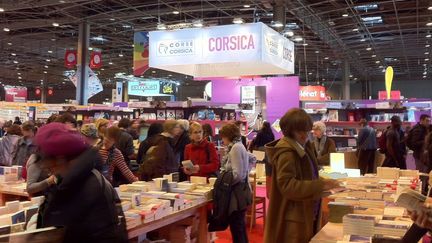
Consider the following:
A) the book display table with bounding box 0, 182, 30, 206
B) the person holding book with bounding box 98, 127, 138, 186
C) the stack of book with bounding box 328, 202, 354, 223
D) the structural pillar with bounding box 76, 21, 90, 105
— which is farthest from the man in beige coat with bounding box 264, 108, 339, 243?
the structural pillar with bounding box 76, 21, 90, 105

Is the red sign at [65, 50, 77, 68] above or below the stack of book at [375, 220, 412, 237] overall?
above

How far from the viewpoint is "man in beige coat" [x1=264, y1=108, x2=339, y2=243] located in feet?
8.57

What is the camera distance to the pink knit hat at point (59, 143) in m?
1.82

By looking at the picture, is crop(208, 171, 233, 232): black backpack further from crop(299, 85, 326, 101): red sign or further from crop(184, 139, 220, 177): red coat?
crop(299, 85, 326, 101): red sign

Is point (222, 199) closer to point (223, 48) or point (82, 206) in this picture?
point (82, 206)

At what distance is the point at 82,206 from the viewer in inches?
71.3

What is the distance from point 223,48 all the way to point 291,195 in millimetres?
5364

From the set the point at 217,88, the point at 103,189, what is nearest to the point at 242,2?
the point at 217,88

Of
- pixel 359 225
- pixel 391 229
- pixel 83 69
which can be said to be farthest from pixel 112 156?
pixel 83 69

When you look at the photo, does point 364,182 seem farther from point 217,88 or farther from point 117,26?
point 117,26

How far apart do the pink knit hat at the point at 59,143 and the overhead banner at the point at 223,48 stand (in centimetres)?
569

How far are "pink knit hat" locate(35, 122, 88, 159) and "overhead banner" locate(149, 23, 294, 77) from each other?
5687 millimetres

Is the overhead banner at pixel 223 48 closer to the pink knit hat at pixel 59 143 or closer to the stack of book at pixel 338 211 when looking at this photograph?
the stack of book at pixel 338 211

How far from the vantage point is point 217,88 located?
14.2 meters
